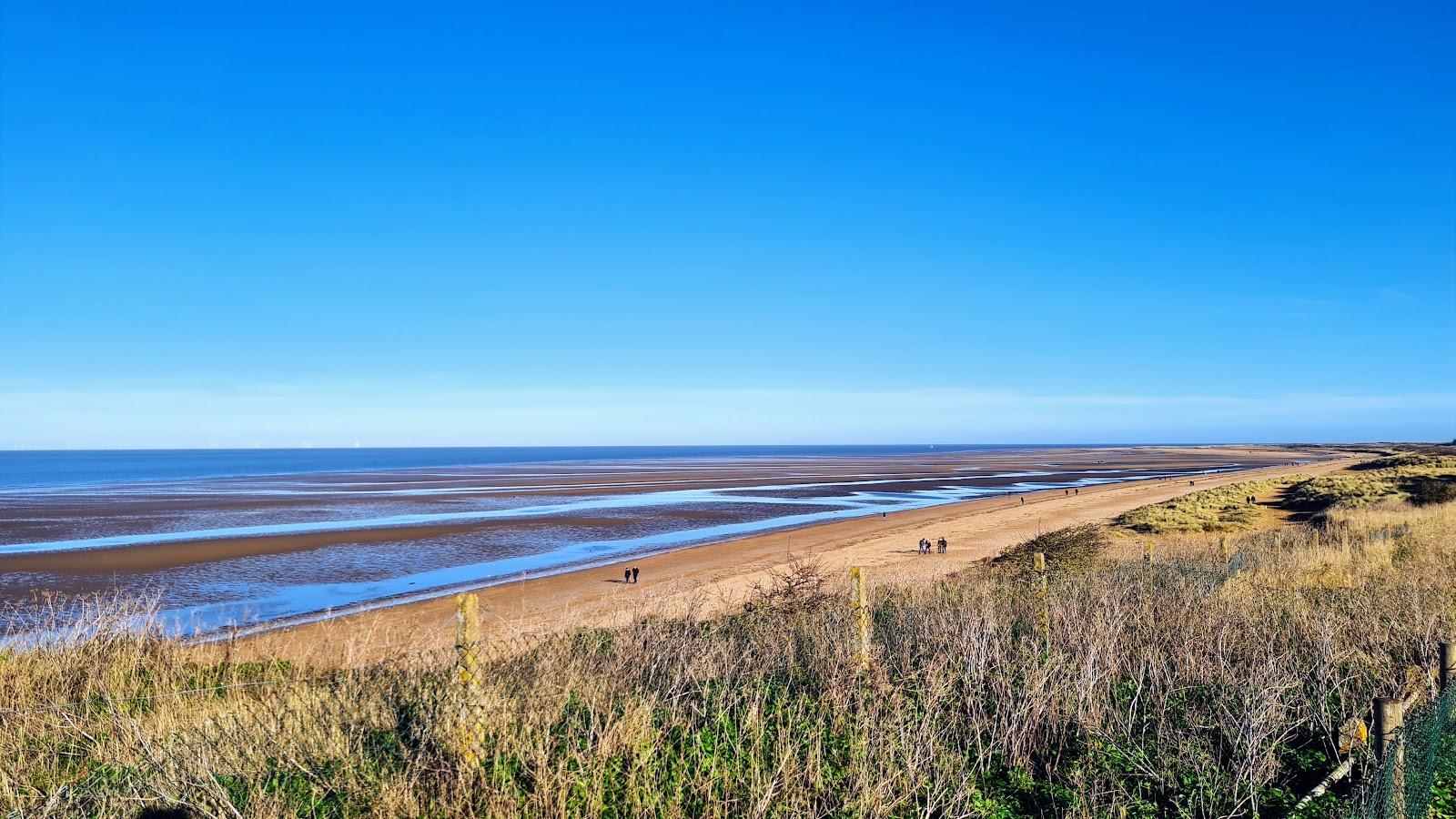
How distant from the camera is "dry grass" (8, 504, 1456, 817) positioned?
562 centimetres

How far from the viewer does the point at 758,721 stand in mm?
6770

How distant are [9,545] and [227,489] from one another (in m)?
39.0

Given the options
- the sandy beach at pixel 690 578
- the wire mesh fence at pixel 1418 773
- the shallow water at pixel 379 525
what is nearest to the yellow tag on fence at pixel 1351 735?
the wire mesh fence at pixel 1418 773

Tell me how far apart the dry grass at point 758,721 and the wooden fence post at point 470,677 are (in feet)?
0.28

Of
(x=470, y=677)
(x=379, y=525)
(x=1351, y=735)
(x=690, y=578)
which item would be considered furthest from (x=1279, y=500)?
(x=470, y=677)

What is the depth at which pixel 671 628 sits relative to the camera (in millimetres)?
10328

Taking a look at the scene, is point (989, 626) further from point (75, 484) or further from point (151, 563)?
point (75, 484)

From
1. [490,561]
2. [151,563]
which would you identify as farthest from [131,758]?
[151,563]

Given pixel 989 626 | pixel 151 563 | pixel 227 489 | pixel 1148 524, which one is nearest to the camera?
pixel 989 626

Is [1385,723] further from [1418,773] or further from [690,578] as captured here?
[690,578]

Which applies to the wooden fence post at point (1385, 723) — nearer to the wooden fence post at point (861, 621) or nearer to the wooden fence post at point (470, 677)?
the wooden fence post at point (861, 621)

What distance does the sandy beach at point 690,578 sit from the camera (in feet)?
46.6

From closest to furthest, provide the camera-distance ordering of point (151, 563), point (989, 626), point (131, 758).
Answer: point (131, 758) → point (989, 626) → point (151, 563)

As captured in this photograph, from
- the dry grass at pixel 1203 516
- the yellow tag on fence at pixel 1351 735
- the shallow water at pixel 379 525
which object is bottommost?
the shallow water at pixel 379 525
